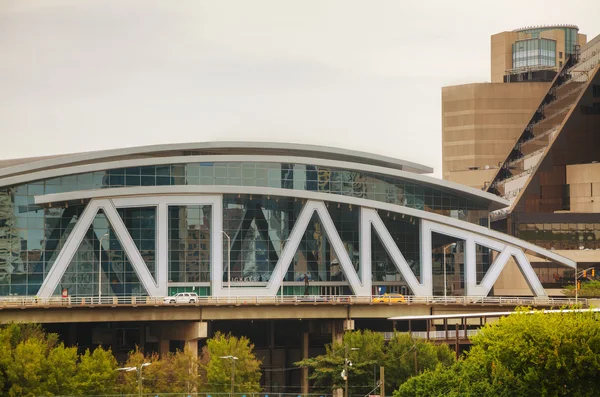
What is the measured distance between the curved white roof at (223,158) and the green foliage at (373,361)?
3339 centimetres

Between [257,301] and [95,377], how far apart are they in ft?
92.2

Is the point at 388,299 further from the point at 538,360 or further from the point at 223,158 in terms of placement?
the point at 538,360

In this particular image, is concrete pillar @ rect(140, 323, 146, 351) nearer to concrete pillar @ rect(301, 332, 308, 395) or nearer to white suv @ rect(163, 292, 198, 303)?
white suv @ rect(163, 292, 198, 303)

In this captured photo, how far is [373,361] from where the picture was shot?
347 ft

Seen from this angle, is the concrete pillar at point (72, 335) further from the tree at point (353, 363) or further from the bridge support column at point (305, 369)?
the tree at point (353, 363)

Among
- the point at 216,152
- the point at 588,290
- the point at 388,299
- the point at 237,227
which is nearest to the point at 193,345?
the point at 237,227

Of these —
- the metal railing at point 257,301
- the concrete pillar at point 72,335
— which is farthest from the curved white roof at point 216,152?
the concrete pillar at point 72,335

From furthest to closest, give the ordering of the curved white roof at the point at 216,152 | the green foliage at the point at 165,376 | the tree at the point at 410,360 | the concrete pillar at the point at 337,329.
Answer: the curved white roof at the point at 216,152, the concrete pillar at the point at 337,329, the tree at the point at 410,360, the green foliage at the point at 165,376

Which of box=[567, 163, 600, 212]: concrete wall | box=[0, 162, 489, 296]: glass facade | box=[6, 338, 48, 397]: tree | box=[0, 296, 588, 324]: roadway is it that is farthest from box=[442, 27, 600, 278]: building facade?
box=[6, 338, 48, 397]: tree

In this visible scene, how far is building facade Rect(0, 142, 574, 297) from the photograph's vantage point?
134000 mm

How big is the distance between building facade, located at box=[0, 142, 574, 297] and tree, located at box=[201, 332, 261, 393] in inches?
964

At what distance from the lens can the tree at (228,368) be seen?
107 meters

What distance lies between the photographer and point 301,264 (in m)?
142

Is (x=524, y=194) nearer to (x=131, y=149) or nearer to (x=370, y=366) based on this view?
(x=131, y=149)
